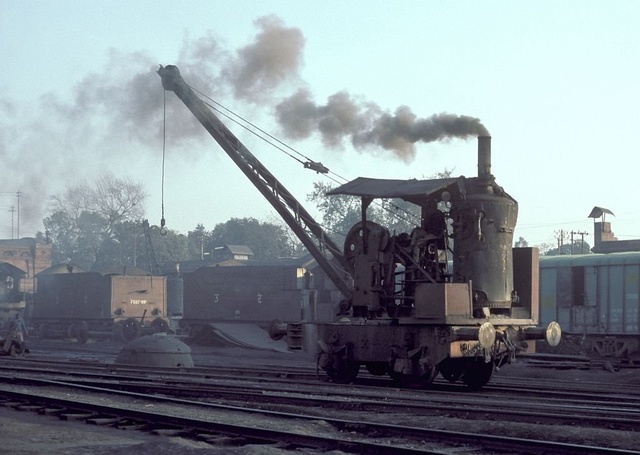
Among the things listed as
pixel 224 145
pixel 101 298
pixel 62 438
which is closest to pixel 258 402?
pixel 62 438

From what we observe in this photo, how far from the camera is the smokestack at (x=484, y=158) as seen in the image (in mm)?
15715

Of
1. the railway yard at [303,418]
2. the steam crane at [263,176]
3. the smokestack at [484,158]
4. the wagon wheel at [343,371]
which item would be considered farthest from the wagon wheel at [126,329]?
the smokestack at [484,158]

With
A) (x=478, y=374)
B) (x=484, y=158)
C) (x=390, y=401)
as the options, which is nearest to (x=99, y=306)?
(x=478, y=374)

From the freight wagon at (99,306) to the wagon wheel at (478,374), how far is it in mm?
28661

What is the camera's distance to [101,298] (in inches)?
1710

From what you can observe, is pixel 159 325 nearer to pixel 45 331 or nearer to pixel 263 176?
pixel 45 331

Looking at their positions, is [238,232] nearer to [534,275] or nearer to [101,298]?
[101,298]

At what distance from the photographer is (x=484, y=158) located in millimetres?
15961

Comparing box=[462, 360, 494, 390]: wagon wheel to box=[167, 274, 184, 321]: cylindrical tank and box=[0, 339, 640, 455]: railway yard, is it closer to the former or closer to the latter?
box=[0, 339, 640, 455]: railway yard

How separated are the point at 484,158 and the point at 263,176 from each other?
391 inches

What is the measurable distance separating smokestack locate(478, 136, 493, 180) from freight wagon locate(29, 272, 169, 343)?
95.2ft

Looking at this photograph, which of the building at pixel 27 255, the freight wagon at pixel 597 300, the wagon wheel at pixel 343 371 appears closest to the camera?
the wagon wheel at pixel 343 371

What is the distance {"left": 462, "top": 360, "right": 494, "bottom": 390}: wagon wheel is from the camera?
613 inches

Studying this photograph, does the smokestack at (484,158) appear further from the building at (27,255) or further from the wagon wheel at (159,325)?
the building at (27,255)
